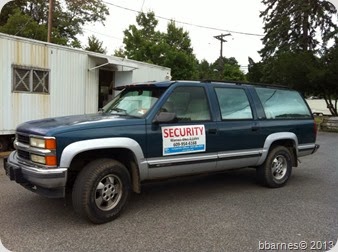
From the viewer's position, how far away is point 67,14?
112 ft

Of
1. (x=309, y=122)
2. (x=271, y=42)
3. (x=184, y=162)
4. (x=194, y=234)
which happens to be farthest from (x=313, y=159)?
(x=271, y=42)

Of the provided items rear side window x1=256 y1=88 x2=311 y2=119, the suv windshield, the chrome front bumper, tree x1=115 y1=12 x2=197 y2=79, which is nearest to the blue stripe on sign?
the suv windshield

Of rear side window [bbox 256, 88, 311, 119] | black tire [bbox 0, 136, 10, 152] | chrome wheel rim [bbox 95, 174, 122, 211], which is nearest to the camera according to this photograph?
chrome wheel rim [bbox 95, 174, 122, 211]

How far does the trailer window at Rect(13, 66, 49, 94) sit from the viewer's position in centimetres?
884

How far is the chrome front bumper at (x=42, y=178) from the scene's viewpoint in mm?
4012

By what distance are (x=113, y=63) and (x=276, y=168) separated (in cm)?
669

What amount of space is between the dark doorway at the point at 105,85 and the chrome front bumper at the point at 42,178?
8.13 meters

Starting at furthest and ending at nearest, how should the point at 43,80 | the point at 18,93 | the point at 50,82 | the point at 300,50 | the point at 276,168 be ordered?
the point at 300,50
the point at 50,82
the point at 43,80
the point at 18,93
the point at 276,168

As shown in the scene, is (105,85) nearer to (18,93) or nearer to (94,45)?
(18,93)

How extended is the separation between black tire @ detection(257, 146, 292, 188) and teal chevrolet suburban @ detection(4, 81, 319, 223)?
18mm

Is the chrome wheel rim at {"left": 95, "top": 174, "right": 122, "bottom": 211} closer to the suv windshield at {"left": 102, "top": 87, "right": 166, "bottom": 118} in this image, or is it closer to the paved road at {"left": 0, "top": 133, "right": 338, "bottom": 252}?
the paved road at {"left": 0, "top": 133, "right": 338, "bottom": 252}

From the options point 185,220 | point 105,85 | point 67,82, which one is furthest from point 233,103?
point 105,85

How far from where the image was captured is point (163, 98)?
4980mm

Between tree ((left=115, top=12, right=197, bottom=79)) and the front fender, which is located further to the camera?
tree ((left=115, top=12, right=197, bottom=79))
